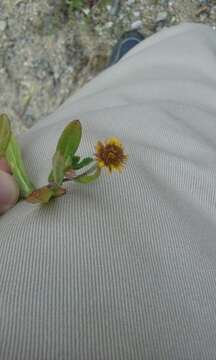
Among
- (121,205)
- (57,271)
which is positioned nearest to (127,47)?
(121,205)

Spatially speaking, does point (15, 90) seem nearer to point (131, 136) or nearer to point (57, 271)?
point (131, 136)

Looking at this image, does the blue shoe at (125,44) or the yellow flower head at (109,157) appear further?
the blue shoe at (125,44)

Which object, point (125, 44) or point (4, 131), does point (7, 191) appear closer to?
point (4, 131)

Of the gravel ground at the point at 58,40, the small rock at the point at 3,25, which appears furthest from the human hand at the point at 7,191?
the small rock at the point at 3,25

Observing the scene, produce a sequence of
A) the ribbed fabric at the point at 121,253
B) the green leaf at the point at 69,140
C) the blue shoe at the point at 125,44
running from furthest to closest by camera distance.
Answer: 1. the blue shoe at the point at 125,44
2. the green leaf at the point at 69,140
3. the ribbed fabric at the point at 121,253

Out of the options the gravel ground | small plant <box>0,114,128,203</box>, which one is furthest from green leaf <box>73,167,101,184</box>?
the gravel ground

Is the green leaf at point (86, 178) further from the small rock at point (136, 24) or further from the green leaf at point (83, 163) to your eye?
the small rock at point (136, 24)

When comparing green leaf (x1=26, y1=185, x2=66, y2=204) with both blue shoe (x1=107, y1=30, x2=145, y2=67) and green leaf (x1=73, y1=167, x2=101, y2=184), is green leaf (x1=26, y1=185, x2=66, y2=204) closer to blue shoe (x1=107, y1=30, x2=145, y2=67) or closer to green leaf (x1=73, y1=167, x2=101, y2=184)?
green leaf (x1=73, y1=167, x2=101, y2=184)
